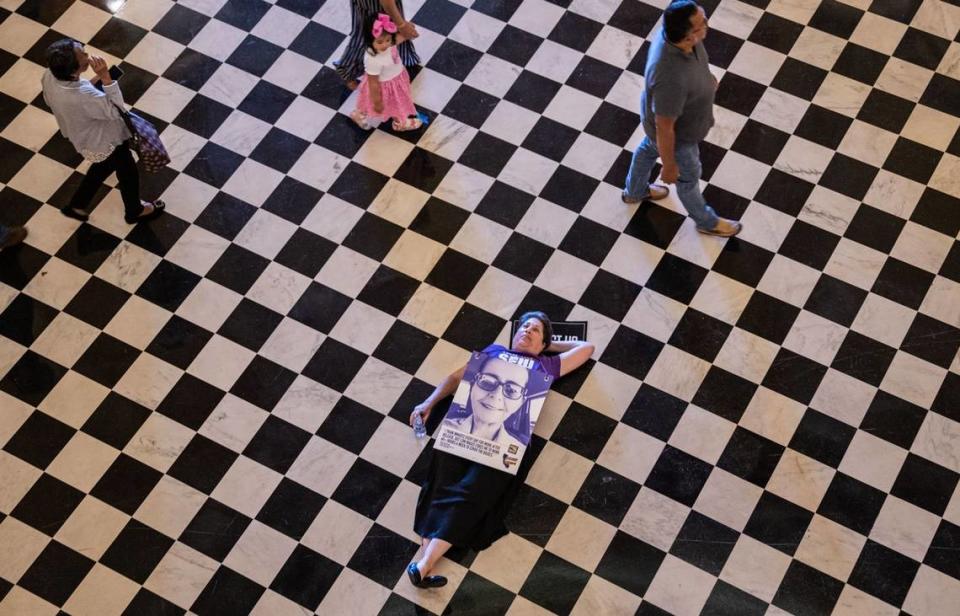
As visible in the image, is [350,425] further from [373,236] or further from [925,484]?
[925,484]

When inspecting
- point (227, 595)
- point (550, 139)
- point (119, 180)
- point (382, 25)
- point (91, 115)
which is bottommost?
point (227, 595)

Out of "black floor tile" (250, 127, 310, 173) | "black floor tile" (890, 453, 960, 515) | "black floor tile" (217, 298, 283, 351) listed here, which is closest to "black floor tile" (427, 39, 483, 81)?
"black floor tile" (250, 127, 310, 173)

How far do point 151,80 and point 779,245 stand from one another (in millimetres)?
3933

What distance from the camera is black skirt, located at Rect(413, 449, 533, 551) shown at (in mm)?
5621

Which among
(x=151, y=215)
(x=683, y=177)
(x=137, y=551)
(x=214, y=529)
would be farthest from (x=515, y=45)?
(x=137, y=551)

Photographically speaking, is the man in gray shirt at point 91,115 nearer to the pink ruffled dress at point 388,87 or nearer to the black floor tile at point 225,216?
the black floor tile at point 225,216

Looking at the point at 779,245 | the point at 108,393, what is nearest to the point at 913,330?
the point at 779,245

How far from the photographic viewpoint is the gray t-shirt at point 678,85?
531 cm

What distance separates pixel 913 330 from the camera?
6.24 metres

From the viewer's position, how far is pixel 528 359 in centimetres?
593

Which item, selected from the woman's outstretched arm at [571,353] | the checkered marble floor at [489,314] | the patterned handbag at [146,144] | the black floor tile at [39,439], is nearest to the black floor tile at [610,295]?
the checkered marble floor at [489,314]

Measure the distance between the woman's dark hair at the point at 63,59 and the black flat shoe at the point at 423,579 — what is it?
297cm

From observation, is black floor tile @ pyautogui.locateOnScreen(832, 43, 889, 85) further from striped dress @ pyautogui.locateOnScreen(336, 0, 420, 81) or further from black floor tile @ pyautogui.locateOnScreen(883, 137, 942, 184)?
striped dress @ pyautogui.locateOnScreen(336, 0, 420, 81)

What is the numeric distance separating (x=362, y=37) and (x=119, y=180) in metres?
1.63
